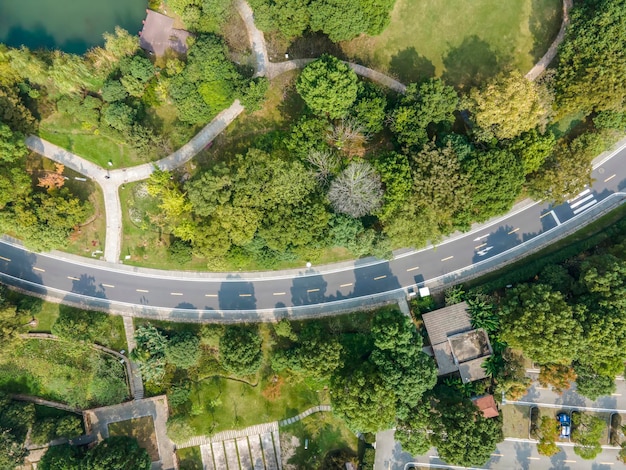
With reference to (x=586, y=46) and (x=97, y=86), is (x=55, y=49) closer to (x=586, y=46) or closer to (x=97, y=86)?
(x=97, y=86)

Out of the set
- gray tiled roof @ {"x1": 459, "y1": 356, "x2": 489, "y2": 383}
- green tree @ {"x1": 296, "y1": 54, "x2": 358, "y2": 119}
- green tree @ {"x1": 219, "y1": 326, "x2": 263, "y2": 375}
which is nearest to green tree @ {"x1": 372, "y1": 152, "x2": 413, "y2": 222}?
green tree @ {"x1": 296, "y1": 54, "x2": 358, "y2": 119}

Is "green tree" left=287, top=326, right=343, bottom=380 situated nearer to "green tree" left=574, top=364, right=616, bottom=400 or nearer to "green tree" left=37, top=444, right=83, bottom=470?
"green tree" left=37, top=444, right=83, bottom=470

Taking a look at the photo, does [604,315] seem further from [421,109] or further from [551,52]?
[551,52]

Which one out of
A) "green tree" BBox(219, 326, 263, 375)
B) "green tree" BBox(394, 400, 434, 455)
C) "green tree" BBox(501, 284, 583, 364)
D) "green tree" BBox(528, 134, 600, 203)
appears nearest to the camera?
"green tree" BBox(501, 284, 583, 364)

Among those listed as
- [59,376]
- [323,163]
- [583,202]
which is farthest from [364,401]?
[59,376]

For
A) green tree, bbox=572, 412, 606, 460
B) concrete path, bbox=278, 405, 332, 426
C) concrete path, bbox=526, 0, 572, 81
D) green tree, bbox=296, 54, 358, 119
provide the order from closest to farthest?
green tree, bbox=296, 54, 358, 119
green tree, bbox=572, 412, 606, 460
concrete path, bbox=526, 0, 572, 81
concrete path, bbox=278, 405, 332, 426
